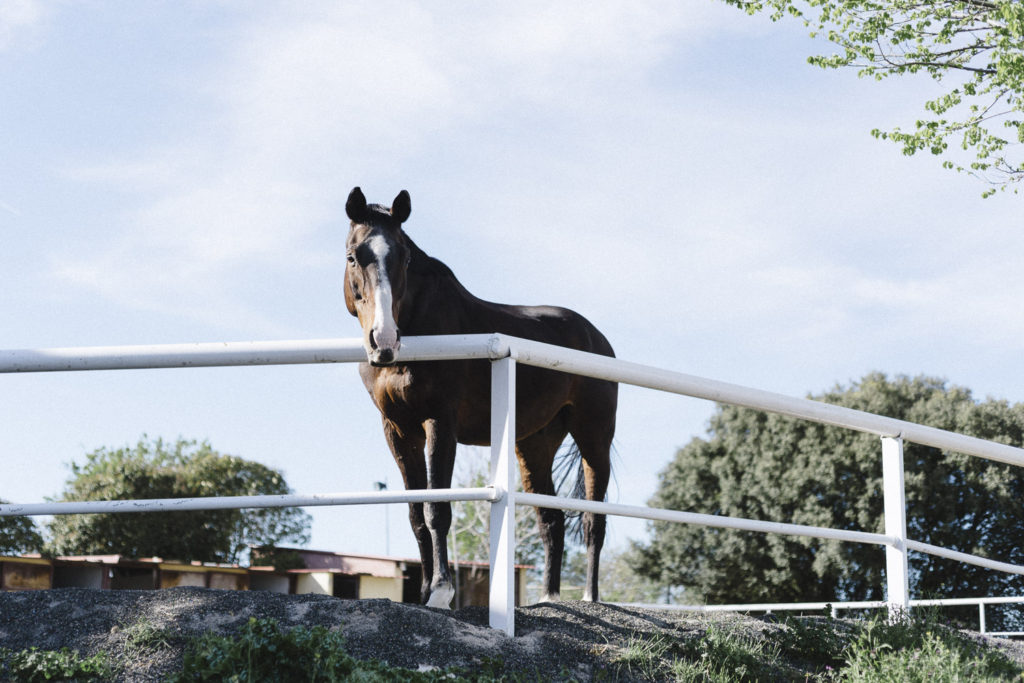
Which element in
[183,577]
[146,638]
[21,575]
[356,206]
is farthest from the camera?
[183,577]

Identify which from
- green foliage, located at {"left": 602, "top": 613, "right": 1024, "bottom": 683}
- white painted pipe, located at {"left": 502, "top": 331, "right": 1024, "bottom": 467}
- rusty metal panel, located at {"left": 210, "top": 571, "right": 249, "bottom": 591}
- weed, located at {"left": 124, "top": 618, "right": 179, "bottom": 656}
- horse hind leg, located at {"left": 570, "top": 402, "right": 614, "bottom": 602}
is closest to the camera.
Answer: weed, located at {"left": 124, "top": 618, "right": 179, "bottom": 656}

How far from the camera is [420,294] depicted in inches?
181

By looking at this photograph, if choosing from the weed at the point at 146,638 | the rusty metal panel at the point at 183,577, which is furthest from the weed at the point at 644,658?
the rusty metal panel at the point at 183,577

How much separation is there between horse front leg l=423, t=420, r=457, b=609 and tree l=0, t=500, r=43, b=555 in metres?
26.1

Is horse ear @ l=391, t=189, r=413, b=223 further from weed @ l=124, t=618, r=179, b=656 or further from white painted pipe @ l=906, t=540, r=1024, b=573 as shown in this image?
white painted pipe @ l=906, t=540, r=1024, b=573

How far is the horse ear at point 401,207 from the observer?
432 centimetres

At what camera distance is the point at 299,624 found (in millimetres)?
3045

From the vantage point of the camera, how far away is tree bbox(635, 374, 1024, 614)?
23172 mm

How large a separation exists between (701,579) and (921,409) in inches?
283

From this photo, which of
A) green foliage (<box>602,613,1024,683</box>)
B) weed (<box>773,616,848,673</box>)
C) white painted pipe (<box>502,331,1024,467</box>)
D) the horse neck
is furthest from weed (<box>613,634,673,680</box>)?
the horse neck

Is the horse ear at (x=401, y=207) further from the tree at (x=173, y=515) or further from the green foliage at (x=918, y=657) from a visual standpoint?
the tree at (x=173, y=515)

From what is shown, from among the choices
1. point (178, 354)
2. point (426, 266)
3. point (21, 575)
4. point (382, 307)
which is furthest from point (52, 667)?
point (21, 575)

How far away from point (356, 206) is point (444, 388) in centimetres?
88

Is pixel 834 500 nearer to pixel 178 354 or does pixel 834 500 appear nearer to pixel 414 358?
pixel 414 358
